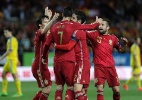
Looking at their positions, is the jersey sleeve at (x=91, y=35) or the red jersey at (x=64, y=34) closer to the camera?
the red jersey at (x=64, y=34)

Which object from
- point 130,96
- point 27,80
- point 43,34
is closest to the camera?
point 43,34

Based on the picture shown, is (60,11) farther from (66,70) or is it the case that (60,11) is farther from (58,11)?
(66,70)

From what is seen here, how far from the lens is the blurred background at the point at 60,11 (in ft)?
90.8

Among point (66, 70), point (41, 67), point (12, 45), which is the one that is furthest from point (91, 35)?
point (12, 45)

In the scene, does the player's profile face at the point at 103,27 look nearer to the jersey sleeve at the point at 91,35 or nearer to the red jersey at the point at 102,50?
the red jersey at the point at 102,50

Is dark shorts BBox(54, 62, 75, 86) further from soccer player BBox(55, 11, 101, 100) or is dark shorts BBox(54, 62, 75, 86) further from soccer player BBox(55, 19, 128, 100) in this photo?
soccer player BBox(55, 19, 128, 100)

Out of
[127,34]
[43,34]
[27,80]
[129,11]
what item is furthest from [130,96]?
[129,11]

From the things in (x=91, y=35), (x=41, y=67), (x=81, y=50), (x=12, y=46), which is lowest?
A: (x=41, y=67)

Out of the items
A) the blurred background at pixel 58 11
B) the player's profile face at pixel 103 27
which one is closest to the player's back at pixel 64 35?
the player's profile face at pixel 103 27

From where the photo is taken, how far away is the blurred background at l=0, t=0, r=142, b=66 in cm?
2767

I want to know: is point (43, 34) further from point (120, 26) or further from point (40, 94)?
point (120, 26)

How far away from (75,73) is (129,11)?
21.4 m

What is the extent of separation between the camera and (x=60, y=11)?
3069 centimetres

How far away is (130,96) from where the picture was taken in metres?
17.2
